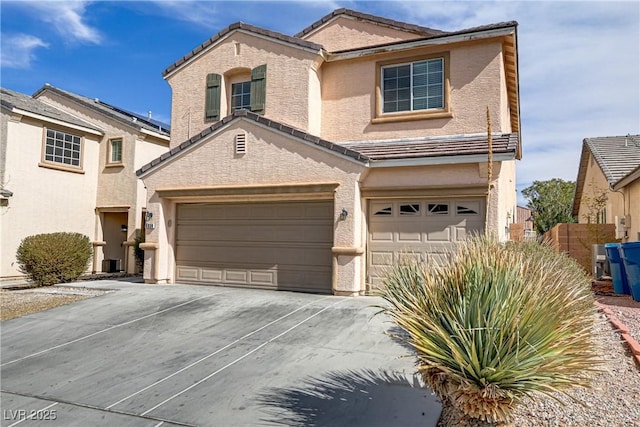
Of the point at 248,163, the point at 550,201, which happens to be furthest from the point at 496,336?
the point at 550,201

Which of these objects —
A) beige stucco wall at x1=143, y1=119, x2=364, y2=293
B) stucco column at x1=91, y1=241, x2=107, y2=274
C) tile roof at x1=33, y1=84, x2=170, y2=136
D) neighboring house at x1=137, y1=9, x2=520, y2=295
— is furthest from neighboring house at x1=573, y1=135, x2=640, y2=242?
stucco column at x1=91, y1=241, x2=107, y2=274

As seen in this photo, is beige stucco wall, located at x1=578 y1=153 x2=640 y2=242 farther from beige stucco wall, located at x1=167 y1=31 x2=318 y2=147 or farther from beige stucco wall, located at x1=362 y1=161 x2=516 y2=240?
beige stucco wall, located at x1=167 y1=31 x2=318 y2=147

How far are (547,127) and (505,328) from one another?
2221 centimetres

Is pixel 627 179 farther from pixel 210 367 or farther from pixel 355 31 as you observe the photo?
pixel 210 367

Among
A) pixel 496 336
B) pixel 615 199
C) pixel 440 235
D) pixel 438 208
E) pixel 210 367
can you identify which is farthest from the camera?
pixel 615 199

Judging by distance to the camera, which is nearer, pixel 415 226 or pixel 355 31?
pixel 415 226

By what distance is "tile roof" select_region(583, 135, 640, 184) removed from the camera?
56.2 feet

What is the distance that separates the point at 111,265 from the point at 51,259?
6.33 m

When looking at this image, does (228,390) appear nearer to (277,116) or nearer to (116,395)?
(116,395)

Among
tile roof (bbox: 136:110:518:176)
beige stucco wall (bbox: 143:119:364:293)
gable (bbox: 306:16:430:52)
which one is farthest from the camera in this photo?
gable (bbox: 306:16:430:52)

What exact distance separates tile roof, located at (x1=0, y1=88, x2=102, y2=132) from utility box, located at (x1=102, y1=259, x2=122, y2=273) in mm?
5782

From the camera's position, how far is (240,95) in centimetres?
1467

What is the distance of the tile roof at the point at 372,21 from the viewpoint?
13.4 metres

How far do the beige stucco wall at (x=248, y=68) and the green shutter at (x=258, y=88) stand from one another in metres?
0.14
